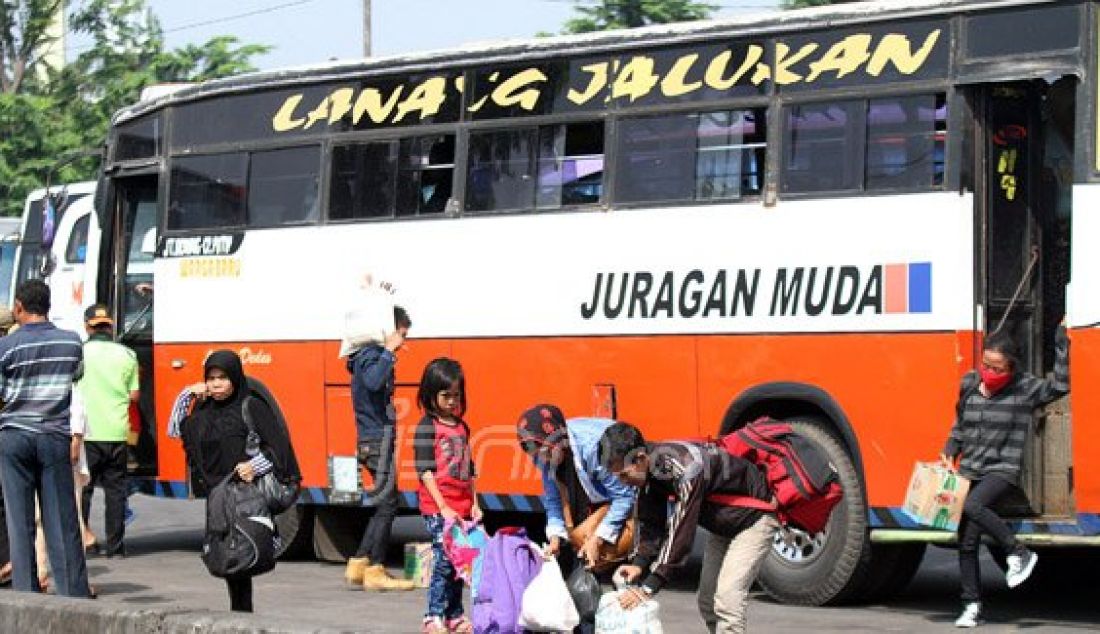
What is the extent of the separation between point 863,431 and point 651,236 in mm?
1989

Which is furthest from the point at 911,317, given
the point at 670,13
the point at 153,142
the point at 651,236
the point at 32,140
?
the point at 32,140

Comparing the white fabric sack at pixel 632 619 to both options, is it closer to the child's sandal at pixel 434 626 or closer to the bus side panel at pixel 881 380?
the child's sandal at pixel 434 626

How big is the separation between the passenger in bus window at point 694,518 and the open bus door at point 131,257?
9215 millimetres

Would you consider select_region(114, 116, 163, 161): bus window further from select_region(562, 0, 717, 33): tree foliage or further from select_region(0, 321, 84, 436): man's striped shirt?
select_region(562, 0, 717, 33): tree foliage

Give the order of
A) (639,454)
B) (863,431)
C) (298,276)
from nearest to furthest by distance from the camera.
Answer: (639,454) < (863,431) < (298,276)

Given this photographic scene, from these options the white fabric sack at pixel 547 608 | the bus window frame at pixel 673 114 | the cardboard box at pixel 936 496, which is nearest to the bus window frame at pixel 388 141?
the bus window frame at pixel 673 114

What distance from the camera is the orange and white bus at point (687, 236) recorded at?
44.5 ft

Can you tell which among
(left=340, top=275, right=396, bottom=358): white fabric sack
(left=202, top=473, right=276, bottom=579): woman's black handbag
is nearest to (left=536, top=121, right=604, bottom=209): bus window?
(left=340, top=275, right=396, bottom=358): white fabric sack

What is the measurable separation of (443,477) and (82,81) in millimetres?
46304

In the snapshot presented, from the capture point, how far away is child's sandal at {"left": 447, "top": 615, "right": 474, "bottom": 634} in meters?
11.8

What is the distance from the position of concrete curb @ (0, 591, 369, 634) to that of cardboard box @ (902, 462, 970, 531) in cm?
448

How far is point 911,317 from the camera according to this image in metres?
13.7

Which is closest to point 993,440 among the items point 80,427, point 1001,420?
point 1001,420

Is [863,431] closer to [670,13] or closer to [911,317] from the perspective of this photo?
[911,317]
